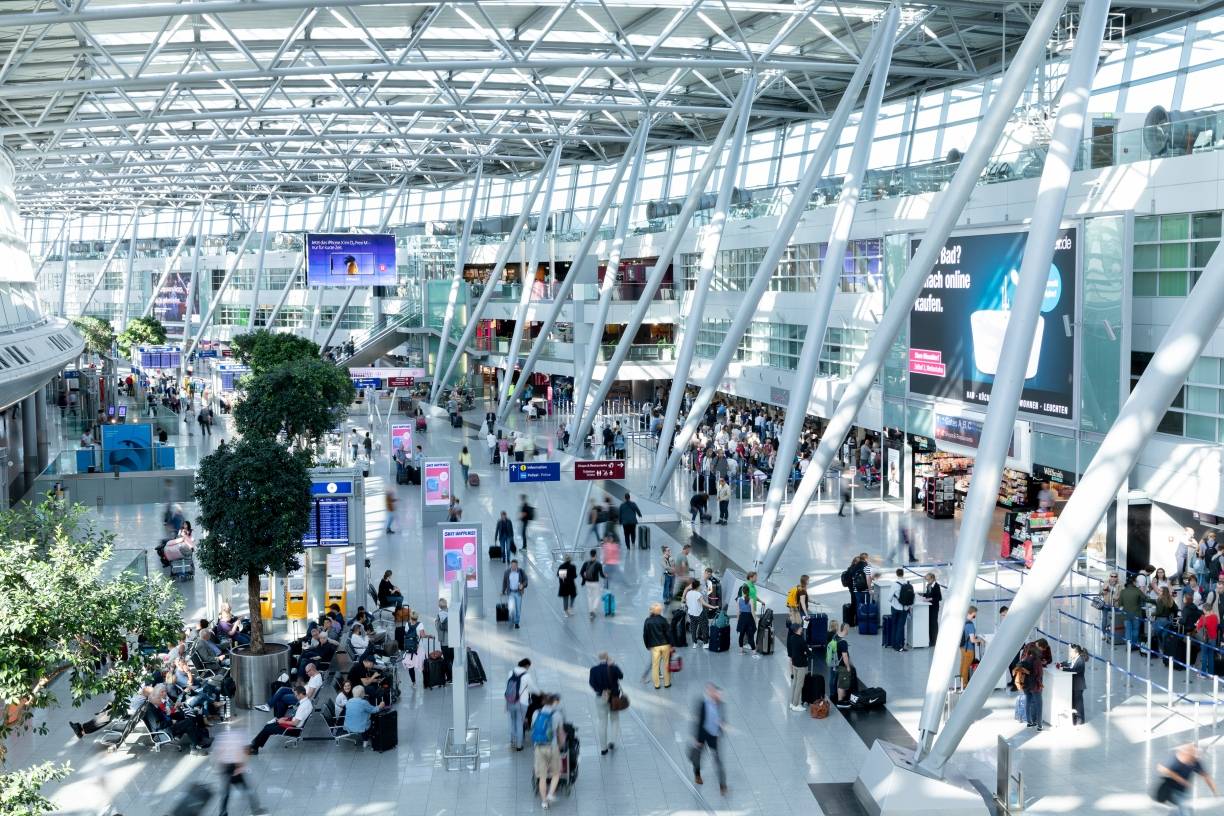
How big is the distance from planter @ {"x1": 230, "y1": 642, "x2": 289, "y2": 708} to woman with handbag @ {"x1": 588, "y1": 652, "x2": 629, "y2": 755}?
4614 mm

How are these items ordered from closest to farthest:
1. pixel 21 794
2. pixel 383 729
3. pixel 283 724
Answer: pixel 21 794 < pixel 383 729 < pixel 283 724

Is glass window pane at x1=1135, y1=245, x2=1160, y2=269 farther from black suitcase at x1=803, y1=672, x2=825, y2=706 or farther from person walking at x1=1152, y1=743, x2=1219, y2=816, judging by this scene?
person walking at x1=1152, y1=743, x2=1219, y2=816

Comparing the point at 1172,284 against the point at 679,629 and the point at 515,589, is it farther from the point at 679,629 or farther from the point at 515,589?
the point at 515,589

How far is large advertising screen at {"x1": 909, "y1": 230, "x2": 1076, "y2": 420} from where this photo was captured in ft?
66.7

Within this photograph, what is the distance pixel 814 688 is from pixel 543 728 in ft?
13.3

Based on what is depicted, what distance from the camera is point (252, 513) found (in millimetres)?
15562

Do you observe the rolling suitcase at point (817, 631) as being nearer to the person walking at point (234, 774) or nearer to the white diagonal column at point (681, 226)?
the person walking at point (234, 774)

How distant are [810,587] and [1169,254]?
318 inches

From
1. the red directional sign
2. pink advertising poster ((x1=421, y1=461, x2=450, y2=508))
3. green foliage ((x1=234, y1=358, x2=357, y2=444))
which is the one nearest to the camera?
the red directional sign

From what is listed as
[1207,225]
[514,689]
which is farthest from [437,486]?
[1207,225]

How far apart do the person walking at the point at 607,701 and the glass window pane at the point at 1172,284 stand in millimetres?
11347

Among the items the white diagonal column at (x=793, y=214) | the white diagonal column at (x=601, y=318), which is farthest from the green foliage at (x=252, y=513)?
the white diagonal column at (x=601, y=318)

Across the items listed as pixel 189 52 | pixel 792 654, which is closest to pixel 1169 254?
pixel 792 654

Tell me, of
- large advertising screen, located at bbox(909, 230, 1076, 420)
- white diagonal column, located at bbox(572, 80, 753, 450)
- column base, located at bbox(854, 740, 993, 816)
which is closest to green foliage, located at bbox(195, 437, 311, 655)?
column base, located at bbox(854, 740, 993, 816)
